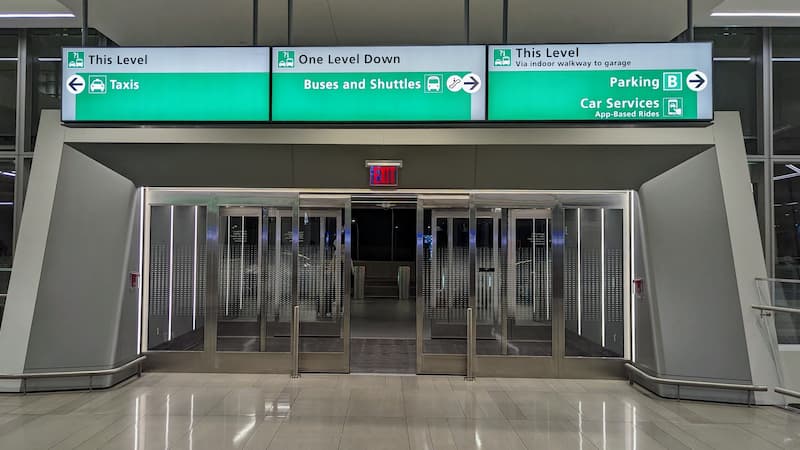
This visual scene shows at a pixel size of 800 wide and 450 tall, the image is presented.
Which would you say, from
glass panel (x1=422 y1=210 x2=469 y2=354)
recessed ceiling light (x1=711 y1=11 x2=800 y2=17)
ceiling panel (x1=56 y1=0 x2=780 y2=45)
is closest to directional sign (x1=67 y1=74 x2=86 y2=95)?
ceiling panel (x1=56 y1=0 x2=780 y2=45)

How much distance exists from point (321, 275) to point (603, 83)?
4596 millimetres

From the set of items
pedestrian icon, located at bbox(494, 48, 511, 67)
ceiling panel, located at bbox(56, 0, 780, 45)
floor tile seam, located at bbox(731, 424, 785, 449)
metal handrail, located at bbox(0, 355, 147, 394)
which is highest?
ceiling panel, located at bbox(56, 0, 780, 45)

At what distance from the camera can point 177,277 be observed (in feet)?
22.9

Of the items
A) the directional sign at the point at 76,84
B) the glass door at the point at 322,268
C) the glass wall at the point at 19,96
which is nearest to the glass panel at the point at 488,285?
the glass door at the point at 322,268

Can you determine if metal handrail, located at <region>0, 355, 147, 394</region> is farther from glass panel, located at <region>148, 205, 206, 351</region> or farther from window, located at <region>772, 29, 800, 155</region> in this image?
window, located at <region>772, 29, 800, 155</region>

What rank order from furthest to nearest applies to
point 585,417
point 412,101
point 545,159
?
1. point 545,159
2. point 585,417
3. point 412,101

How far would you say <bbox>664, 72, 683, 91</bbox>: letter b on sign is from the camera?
3.71 m

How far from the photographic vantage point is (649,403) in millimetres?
5551

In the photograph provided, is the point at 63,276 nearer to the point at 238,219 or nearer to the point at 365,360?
the point at 238,219

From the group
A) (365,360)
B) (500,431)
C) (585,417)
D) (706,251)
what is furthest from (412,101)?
(365,360)

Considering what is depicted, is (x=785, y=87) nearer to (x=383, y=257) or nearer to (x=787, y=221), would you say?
(x=787, y=221)

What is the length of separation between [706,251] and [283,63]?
479 centimetres

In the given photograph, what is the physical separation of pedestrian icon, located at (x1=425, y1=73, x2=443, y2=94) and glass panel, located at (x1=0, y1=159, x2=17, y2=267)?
20.4ft

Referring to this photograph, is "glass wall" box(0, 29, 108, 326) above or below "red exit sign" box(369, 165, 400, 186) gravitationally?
above
